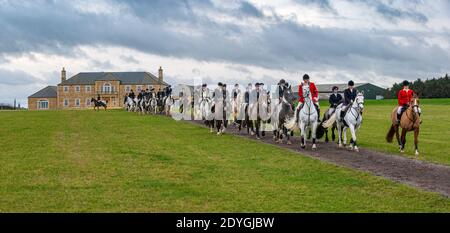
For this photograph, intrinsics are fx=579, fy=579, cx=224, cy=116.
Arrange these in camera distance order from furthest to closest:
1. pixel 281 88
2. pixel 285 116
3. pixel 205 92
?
1. pixel 205 92
2. pixel 281 88
3. pixel 285 116

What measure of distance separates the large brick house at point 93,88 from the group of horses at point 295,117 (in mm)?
99453

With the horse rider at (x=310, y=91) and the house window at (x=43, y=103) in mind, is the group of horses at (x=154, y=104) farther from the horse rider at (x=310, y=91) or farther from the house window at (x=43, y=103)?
the house window at (x=43, y=103)

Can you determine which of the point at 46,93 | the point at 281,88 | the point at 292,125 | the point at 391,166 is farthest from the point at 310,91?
the point at 46,93

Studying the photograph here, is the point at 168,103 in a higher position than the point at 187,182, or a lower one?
higher

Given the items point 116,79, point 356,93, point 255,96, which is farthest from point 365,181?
point 116,79

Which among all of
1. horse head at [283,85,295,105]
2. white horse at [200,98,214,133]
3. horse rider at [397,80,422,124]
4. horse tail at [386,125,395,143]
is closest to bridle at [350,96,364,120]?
horse rider at [397,80,422,124]

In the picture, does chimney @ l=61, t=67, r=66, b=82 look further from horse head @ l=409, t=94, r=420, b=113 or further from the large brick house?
horse head @ l=409, t=94, r=420, b=113

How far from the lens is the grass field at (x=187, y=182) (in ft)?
39.4

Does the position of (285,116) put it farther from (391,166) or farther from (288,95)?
(391,166)

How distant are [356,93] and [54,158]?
1237 cm

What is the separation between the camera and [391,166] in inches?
737

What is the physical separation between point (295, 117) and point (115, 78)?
367ft

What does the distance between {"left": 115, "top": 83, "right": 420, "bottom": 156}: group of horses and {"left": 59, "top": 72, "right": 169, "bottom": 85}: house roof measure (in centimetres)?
9998

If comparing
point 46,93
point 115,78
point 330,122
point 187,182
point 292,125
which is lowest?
point 187,182
